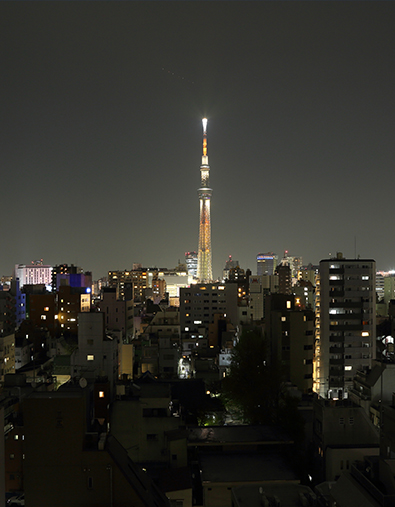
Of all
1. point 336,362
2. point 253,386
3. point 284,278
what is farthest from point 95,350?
point 284,278

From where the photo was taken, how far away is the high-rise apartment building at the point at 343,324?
13.5 meters

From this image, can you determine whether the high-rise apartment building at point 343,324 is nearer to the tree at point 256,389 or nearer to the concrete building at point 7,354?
the tree at point 256,389

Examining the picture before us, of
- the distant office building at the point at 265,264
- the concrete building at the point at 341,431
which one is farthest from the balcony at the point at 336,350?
the distant office building at the point at 265,264

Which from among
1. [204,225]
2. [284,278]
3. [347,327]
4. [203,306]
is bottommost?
[347,327]

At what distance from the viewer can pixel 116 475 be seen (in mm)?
4512

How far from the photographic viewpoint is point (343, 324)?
45.1 feet

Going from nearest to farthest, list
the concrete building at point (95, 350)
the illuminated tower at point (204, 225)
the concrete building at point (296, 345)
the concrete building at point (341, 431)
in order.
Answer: the concrete building at point (341, 431)
the concrete building at point (95, 350)
the concrete building at point (296, 345)
the illuminated tower at point (204, 225)

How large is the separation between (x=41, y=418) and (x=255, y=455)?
3892 millimetres

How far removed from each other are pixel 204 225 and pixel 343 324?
41.7 meters

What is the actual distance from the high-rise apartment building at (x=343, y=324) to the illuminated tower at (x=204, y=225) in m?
39.5

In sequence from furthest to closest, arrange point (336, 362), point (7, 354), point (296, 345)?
point (7, 354)
point (336, 362)
point (296, 345)

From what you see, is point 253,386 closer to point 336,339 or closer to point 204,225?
point 336,339

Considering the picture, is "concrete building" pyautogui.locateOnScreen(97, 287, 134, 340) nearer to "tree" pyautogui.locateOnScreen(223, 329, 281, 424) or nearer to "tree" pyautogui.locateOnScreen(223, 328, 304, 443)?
"tree" pyautogui.locateOnScreen(223, 328, 304, 443)

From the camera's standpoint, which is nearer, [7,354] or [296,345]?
[296,345]
